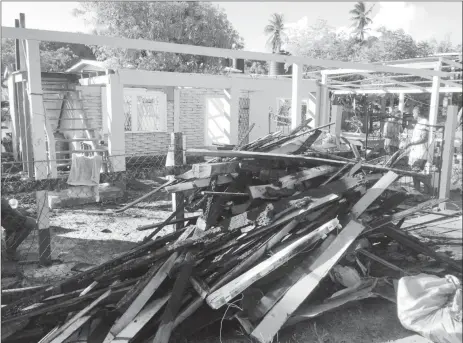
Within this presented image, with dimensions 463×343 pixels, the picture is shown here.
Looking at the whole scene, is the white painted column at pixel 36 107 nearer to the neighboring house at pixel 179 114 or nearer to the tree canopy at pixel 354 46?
the neighboring house at pixel 179 114

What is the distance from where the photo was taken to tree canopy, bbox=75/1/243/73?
2062 cm

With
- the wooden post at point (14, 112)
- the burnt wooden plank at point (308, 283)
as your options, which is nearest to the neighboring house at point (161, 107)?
the wooden post at point (14, 112)

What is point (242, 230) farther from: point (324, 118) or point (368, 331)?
point (324, 118)

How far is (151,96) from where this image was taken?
50.2 feet

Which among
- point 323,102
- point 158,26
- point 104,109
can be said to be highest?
point 158,26

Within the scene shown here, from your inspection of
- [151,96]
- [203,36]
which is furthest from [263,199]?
[203,36]

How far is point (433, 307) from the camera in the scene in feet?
10.6

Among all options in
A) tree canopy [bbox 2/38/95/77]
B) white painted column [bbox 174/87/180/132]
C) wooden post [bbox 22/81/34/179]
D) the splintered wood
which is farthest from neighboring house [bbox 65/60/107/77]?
tree canopy [bbox 2/38/95/77]

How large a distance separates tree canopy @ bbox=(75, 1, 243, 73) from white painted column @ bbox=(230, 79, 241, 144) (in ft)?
27.2

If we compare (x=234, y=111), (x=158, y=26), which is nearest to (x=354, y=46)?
(x=158, y=26)

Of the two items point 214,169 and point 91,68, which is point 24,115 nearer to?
point 91,68

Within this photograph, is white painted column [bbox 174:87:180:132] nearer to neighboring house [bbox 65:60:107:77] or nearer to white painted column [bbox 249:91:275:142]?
white painted column [bbox 249:91:275:142]

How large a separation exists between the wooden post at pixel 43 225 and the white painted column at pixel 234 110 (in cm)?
1031

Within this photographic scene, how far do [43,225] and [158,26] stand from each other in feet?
58.2
